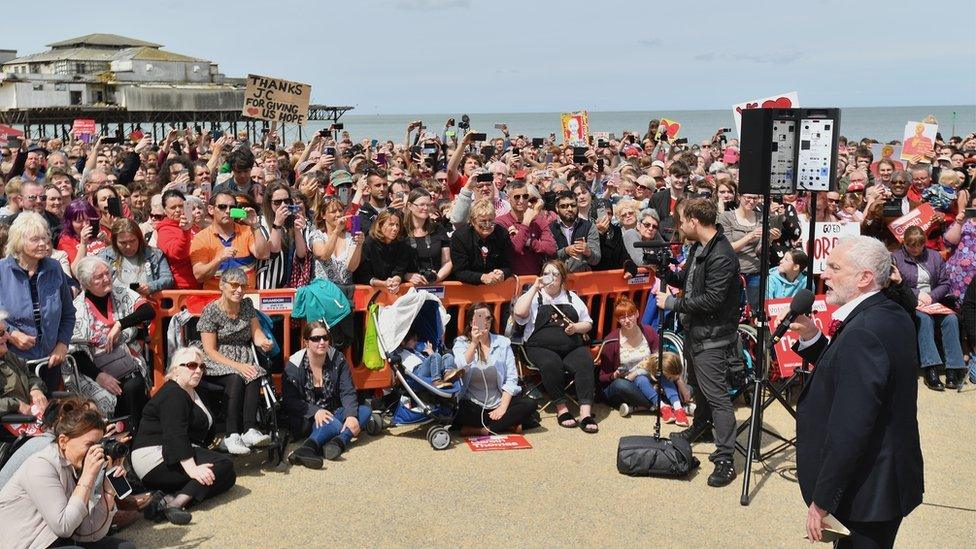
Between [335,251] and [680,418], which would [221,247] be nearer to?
[335,251]

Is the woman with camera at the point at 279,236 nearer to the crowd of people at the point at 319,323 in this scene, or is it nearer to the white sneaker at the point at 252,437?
the crowd of people at the point at 319,323

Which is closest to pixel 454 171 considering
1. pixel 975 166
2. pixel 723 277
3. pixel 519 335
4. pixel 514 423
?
pixel 519 335

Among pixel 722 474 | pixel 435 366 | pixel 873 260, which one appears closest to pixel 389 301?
pixel 435 366

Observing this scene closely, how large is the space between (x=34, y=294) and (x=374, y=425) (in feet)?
8.40

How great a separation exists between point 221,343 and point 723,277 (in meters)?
3.54

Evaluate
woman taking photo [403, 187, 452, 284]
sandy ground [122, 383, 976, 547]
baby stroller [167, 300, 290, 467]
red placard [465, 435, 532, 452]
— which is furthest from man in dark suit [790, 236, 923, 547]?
woman taking photo [403, 187, 452, 284]

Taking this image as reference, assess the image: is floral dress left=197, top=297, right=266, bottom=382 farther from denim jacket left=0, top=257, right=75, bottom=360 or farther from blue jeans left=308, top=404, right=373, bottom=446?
denim jacket left=0, top=257, right=75, bottom=360

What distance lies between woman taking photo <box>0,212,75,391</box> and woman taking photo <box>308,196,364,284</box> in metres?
2.01

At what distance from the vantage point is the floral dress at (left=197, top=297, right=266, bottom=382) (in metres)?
6.61

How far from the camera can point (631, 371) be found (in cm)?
787

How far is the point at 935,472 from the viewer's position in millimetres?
6656

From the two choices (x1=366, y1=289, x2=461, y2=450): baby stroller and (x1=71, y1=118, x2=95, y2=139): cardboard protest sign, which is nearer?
(x1=366, y1=289, x2=461, y2=450): baby stroller

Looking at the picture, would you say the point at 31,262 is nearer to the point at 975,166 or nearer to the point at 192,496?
the point at 192,496

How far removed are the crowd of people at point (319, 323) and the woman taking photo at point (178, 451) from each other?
1 centimetres
